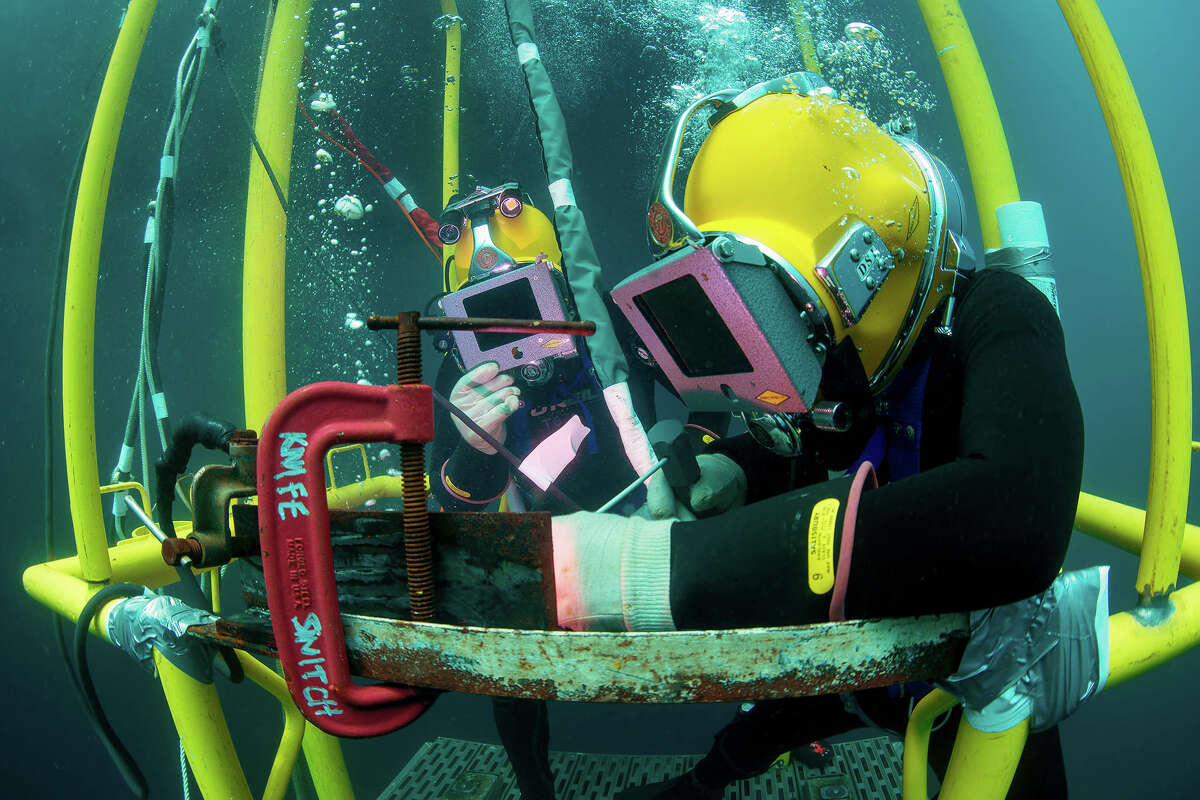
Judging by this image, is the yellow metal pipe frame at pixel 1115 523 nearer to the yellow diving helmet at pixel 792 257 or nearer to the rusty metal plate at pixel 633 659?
the yellow diving helmet at pixel 792 257

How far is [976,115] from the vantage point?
1.40 m

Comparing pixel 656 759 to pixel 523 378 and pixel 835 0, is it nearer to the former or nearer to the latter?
pixel 523 378

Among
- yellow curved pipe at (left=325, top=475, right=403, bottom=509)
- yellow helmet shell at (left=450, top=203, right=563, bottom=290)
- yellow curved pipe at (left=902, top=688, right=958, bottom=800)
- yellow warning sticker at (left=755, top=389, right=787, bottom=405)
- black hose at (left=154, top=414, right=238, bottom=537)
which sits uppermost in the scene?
yellow helmet shell at (left=450, top=203, right=563, bottom=290)

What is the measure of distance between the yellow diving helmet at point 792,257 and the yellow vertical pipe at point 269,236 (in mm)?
1481

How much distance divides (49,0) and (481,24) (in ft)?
15.4

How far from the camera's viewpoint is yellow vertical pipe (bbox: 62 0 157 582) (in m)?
1.18

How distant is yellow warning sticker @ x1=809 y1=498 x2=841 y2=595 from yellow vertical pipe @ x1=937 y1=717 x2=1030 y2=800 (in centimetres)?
41

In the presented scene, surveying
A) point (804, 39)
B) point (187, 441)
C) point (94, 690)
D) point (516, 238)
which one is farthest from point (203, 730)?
point (804, 39)

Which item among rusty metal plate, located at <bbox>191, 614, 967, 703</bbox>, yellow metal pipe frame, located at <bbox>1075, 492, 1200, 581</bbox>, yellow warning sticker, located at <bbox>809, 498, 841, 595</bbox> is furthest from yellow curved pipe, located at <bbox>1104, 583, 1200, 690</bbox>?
yellow warning sticker, located at <bbox>809, 498, 841, 595</bbox>

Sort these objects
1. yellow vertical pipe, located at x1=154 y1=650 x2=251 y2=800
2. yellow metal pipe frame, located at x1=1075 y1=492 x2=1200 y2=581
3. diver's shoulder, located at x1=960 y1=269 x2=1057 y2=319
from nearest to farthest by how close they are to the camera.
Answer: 1. diver's shoulder, located at x1=960 y1=269 x2=1057 y2=319
2. yellow vertical pipe, located at x1=154 y1=650 x2=251 y2=800
3. yellow metal pipe frame, located at x1=1075 y1=492 x2=1200 y2=581

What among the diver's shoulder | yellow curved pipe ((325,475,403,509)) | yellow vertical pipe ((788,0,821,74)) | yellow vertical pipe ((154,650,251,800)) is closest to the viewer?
the diver's shoulder

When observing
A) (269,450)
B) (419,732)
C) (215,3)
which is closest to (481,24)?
(215,3)

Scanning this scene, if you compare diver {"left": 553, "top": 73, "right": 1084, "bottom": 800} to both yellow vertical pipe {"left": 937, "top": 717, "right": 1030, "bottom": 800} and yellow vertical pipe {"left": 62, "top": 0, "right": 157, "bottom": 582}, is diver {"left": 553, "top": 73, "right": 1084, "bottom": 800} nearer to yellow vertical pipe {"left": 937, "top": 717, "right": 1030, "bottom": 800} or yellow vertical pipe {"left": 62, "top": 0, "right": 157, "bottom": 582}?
yellow vertical pipe {"left": 937, "top": 717, "right": 1030, "bottom": 800}

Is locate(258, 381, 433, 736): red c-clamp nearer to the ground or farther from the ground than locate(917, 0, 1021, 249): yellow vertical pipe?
nearer to the ground
